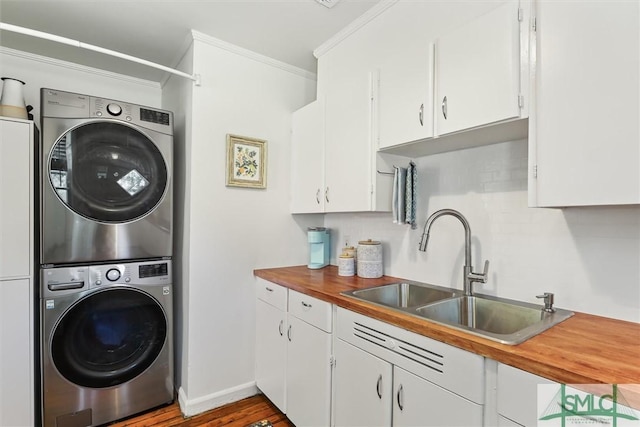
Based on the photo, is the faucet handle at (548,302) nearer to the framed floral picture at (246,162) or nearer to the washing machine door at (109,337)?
the framed floral picture at (246,162)

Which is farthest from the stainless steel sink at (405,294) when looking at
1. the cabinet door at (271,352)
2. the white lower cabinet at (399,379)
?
the cabinet door at (271,352)

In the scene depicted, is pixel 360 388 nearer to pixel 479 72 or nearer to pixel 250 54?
pixel 479 72

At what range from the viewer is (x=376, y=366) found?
4.52 feet

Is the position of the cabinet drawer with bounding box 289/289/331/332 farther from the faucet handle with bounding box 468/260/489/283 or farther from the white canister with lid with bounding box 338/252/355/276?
the faucet handle with bounding box 468/260/489/283

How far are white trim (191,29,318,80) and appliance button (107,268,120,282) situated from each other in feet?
5.01

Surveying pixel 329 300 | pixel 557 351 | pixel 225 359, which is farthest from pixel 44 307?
pixel 557 351

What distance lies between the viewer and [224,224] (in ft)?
7.26

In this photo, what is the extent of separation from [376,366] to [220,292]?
123 cm

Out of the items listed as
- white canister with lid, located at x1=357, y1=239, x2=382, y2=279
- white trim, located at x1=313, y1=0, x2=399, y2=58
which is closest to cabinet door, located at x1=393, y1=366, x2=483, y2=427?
white canister with lid, located at x1=357, y1=239, x2=382, y2=279

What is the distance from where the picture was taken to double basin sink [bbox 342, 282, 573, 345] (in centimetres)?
126

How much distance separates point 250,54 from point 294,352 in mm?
2010

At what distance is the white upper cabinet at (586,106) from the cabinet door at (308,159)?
130 centimetres

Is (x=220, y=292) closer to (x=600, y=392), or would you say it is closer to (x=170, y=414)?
(x=170, y=414)

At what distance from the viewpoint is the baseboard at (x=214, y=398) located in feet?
6.78
